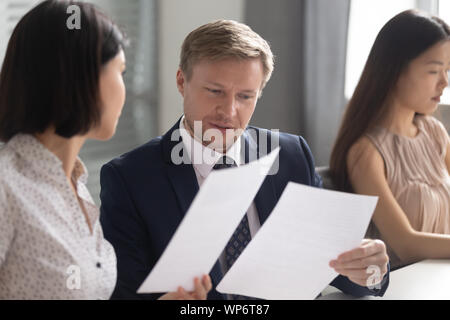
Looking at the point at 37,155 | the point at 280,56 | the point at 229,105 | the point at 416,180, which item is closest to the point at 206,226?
the point at 37,155

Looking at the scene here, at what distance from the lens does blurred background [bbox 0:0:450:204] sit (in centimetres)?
335

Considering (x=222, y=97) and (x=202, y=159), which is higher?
(x=222, y=97)

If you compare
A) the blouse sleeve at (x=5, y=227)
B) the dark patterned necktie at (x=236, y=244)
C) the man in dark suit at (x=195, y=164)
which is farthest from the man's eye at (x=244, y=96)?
the blouse sleeve at (x=5, y=227)

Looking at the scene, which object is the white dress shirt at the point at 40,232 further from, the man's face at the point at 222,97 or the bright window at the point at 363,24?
the bright window at the point at 363,24

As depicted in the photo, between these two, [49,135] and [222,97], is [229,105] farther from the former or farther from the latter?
[49,135]

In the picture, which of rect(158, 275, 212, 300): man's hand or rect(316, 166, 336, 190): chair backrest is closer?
rect(158, 275, 212, 300): man's hand

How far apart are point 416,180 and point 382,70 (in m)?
0.37

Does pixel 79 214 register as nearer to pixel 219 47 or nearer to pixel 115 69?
pixel 115 69

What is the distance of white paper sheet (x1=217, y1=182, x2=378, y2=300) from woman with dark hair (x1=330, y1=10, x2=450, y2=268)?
810mm

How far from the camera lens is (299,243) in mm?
1032

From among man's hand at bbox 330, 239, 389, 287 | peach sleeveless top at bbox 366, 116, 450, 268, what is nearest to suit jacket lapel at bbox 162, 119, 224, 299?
man's hand at bbox 330, 239, 389, 287

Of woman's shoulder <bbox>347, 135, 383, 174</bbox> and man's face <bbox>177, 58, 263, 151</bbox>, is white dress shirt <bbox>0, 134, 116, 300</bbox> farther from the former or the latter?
woman's shoulder <bbox>347, 135, 383, 174</bbox>

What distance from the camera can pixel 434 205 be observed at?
1.93 meters

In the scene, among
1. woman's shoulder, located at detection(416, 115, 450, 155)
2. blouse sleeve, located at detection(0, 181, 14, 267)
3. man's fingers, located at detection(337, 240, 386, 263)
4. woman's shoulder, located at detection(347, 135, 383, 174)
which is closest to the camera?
blouse sleeve, located at detection(0, 181, 14, 267)
